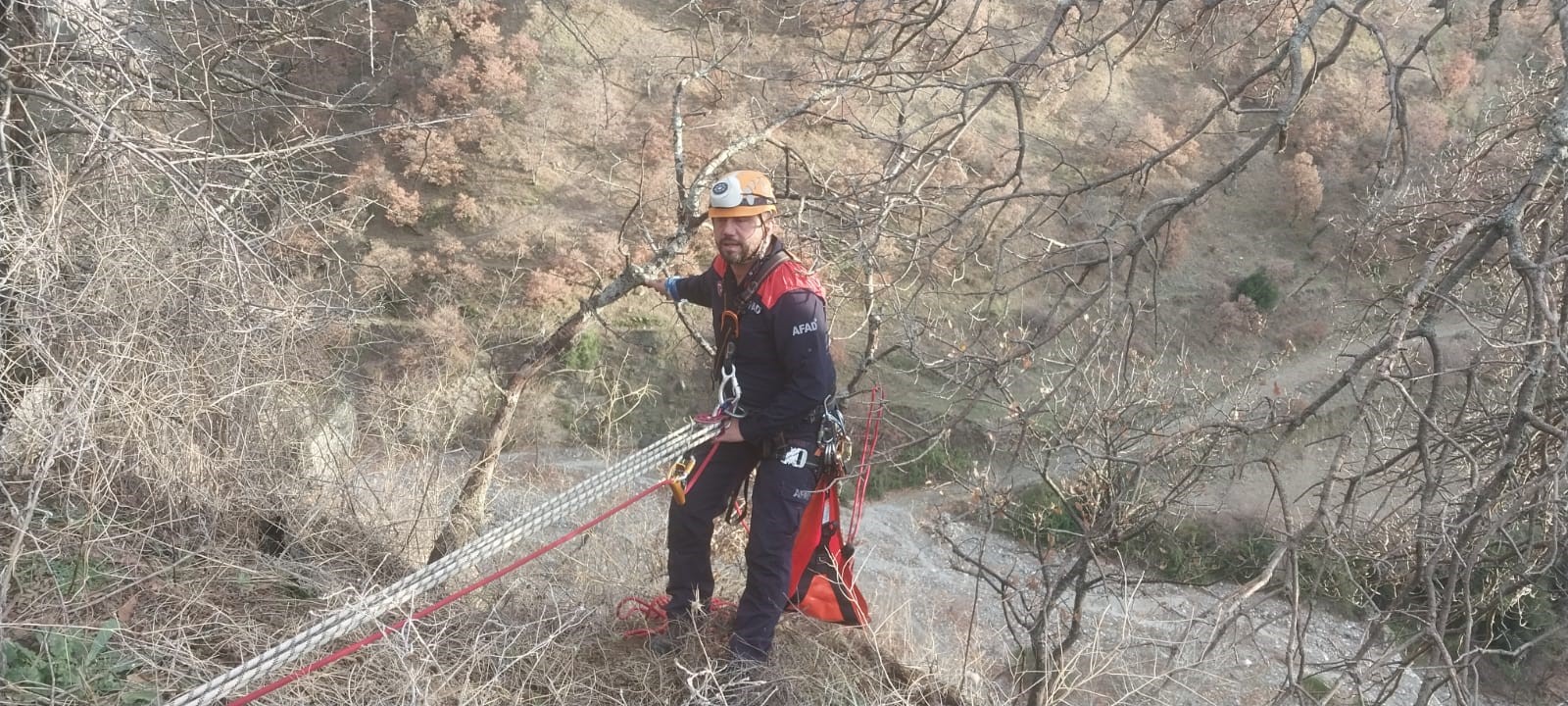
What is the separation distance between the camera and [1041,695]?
3.27 meters

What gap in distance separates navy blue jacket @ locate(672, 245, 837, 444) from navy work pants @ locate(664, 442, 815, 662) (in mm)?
150

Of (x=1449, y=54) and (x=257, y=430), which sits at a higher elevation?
(x=1449, y=54)

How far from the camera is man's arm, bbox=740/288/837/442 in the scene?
325 centimetres

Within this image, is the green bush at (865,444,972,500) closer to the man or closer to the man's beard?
the man

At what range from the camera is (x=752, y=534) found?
341 cm

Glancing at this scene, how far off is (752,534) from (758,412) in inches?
18.6

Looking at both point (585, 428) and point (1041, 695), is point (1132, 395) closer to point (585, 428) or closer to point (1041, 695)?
point (1041, 695)

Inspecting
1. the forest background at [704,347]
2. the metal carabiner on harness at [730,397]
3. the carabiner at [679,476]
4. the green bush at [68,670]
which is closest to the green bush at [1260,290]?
the forest background at [704,347]

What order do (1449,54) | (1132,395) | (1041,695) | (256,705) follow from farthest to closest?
(1449,54) < (1132,395) < (1041,695) < (256,705)

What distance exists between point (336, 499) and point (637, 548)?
1.72 meters

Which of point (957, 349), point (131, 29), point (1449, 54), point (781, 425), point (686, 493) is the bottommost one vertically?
point (686, 493)

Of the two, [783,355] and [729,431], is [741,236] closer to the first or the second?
[783,355]

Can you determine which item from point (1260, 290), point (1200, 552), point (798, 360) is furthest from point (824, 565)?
point (1260, 290)

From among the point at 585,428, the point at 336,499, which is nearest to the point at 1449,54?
the point at 585,428
